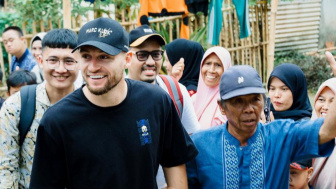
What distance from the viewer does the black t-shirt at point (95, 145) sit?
2.44 meters

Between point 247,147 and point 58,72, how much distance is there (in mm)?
1452

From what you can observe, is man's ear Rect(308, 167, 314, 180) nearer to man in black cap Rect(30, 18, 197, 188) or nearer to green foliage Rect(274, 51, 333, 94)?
man in black cap Rect(30, 18, 197, 188)

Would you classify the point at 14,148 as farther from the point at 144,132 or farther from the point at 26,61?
the point at 26,61

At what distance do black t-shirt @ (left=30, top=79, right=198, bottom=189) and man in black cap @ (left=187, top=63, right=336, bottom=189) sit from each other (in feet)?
1.36

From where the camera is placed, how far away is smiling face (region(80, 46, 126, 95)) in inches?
97.5

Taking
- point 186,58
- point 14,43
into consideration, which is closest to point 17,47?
point 14,43

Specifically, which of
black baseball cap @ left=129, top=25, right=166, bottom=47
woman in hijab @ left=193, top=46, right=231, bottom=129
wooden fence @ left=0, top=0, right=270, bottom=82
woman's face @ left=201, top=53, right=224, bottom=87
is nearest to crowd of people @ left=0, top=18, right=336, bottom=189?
black baseball cap @ left=129, top=25, right=166, bottom=47

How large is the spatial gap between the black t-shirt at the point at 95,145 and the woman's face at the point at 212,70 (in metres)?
2.21

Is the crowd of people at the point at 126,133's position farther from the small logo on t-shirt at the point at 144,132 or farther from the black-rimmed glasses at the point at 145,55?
the black-rimmed glasses at the point at 145,55

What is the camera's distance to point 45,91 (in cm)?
337

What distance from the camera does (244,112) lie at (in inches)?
110

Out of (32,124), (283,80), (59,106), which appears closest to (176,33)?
(283,80)

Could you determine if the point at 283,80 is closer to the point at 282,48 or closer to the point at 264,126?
the point at 264,126

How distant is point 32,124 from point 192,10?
19.2ft
